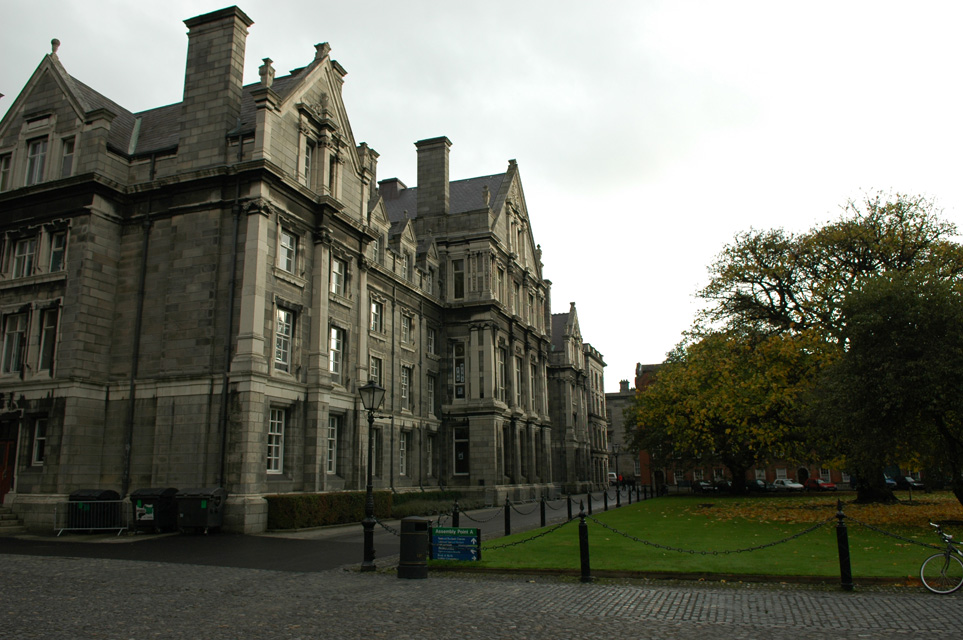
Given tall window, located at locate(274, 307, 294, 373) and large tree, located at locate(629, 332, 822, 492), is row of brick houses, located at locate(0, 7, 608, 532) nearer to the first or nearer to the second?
tall window, located at locate(274, 307, 294, 373)

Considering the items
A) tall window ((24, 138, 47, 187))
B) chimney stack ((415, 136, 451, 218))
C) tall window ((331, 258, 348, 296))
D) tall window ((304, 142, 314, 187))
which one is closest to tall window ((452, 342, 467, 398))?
chimney stack ((415, 136, 451, 218))

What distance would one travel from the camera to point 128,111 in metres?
29.8

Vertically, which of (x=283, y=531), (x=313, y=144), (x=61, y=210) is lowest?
(x=283, y=531)

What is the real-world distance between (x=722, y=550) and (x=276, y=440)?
15622 mm

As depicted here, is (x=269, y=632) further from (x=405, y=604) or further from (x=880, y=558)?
(x=880, y=558)

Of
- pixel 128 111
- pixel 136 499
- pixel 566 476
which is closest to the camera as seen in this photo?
pixel 136 499

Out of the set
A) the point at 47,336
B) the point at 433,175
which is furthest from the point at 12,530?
the point at 433,175

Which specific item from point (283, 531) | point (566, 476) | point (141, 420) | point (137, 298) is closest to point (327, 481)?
point (283, 531)

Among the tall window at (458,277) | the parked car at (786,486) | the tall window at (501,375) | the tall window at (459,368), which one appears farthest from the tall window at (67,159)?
the parked car at (786,486)

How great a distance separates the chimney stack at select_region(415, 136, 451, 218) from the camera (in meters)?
44.8

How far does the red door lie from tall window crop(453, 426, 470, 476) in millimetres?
23066

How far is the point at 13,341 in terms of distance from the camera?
81.8 feet

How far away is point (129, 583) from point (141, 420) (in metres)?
13.0

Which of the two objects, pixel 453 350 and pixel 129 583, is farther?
pixel 453 350
